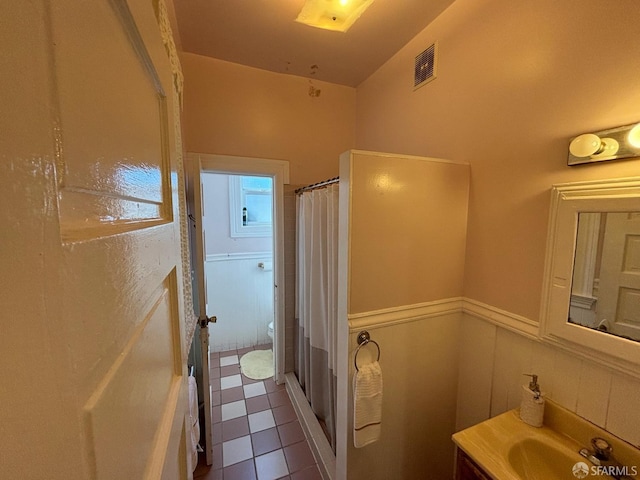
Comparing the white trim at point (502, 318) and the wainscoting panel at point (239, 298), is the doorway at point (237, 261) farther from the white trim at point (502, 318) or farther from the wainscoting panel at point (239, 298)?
the white trim at point (502, 318)

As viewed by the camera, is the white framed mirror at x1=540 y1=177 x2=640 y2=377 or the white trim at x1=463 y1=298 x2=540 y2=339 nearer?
the white framed mirror at x1=540 y1=177 x2=640 y2=377

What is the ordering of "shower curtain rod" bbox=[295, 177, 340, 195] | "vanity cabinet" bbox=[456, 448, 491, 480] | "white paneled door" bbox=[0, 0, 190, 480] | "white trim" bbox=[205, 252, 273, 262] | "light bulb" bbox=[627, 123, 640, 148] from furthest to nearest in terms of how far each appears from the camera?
"white trim" bbox=[205, 252, 273, 262]
"shower curtain rod" bbox=[295, 177, 340, 195]
"vanity cabinet" bbox=[456, 448, 491, 480]
"light bulb" bbox=[627, 123, 640, 148]
"white paneled door" bbox=[0, 0, 190, 480]

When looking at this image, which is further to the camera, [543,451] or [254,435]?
[254,435]

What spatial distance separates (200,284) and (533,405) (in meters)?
1.70

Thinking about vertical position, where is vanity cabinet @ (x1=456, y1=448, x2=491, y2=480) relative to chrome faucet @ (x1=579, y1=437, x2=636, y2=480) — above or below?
below

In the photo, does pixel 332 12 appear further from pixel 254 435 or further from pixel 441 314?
pixel 254 435

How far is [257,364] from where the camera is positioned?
2803 millimetres

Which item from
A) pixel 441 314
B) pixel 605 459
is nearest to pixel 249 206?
pixel 441 314

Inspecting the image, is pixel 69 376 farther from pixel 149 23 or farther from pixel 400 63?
pixel 400 63

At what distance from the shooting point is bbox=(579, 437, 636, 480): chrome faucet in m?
0.86

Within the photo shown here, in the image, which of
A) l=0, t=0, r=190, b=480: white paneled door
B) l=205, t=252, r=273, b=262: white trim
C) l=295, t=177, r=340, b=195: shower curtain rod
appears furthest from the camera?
l=205, t=252, r=273, b=262: white trim

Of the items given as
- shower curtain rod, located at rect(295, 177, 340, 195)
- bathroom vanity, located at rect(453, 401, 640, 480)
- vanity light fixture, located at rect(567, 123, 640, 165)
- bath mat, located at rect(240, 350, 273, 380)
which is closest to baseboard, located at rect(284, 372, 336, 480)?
bath mat, located at rect(240, 350, 273, 380)

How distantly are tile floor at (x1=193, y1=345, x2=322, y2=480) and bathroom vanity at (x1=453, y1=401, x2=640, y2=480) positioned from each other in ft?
3.67

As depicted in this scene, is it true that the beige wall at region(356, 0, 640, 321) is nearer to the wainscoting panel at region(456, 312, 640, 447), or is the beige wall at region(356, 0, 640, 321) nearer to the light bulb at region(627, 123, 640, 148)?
the light bulb at region(627, 123, 640, 148)
